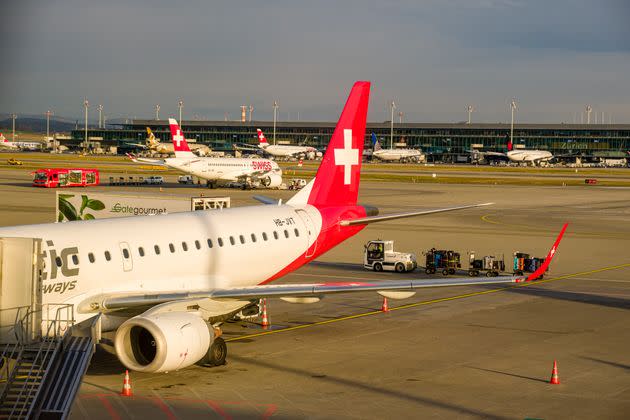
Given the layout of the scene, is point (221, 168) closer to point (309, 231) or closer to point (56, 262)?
point (309, 231)

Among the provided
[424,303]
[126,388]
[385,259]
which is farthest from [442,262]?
[126,388]

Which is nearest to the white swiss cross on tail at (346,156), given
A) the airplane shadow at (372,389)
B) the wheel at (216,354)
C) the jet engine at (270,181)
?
the airplane shadow at (372,389)

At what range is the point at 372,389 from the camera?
24453 mm

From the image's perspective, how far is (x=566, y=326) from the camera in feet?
111

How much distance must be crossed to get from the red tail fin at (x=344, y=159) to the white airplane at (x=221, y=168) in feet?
242

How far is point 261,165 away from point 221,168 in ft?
18.4

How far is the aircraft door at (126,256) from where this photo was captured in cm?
2641

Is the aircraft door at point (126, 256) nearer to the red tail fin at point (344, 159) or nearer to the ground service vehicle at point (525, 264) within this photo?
the red tail fin at point (344, 159)

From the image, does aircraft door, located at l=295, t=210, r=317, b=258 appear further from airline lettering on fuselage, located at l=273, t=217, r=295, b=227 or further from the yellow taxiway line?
the yellow taxiway line

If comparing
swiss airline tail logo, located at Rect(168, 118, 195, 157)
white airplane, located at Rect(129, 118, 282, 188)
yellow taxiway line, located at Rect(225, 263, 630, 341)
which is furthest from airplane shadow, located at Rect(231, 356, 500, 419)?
swiss airline tail logo, located at Rect(168, 118, 195, 157)

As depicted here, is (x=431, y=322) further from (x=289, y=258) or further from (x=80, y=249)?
(x=80, y=249)

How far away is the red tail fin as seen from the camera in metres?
36.8

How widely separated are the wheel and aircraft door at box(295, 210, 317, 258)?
850 centimetres

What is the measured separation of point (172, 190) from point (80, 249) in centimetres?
8175
